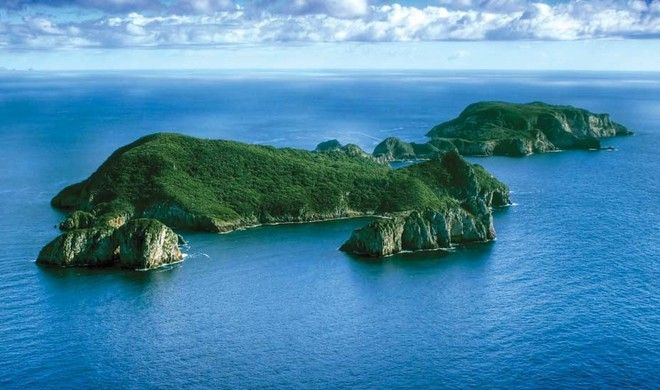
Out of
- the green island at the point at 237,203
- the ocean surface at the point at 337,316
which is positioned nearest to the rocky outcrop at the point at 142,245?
the green island at the point at 237,203

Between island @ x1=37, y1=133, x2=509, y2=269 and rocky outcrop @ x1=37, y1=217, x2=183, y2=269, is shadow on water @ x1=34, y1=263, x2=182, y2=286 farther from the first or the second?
island @ x1=37, y1=133, x2=509, y2=269

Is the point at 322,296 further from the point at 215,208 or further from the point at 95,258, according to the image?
the point at 215,208

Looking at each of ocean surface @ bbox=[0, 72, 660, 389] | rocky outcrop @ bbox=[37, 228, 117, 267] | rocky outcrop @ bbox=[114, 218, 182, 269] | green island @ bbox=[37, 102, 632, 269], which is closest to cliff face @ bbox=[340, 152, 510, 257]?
green island @ bbox=[37, 102, 632, 269]

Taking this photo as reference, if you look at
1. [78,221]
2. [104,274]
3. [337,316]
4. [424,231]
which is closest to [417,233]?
[424,231]

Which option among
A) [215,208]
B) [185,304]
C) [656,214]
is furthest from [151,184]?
[656,214]

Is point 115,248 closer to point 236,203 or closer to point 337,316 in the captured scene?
point 236,203

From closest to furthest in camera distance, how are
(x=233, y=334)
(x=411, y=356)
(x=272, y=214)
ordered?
(x=411, y=356), (x=233, y=334), (x=272, y=214)

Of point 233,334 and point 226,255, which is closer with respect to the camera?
point 233,334
